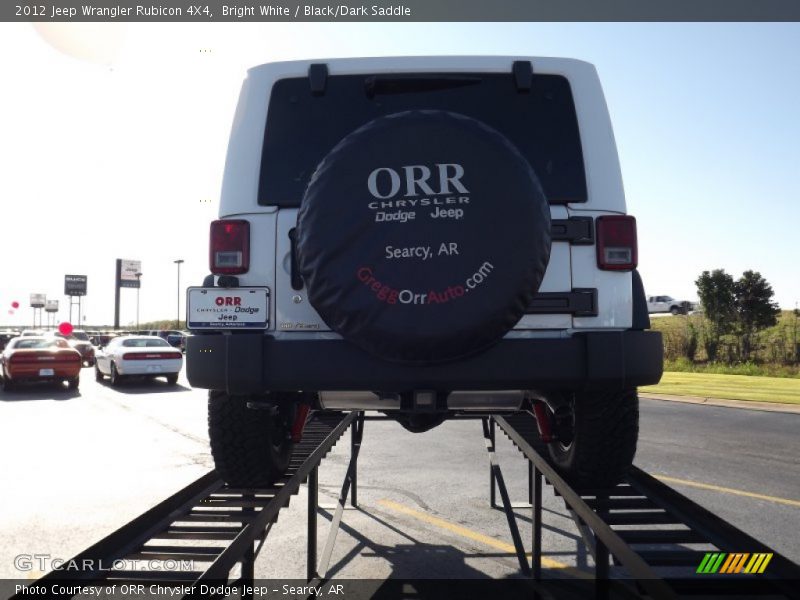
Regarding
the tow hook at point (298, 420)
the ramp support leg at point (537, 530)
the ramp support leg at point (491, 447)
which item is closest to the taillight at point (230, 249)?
the tow hook at point (298, 420)

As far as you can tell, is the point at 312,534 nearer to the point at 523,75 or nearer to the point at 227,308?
the point at 227,308

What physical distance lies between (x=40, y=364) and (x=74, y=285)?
78.7 meters

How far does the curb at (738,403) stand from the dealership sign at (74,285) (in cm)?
8827

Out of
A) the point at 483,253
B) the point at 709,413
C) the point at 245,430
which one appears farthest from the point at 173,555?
the point at 709,413

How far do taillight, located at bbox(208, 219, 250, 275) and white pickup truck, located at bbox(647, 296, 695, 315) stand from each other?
59.6m

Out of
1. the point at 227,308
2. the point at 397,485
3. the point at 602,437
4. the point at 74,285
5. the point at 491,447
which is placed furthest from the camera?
the point at 74,285

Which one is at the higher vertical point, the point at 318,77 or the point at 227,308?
the point at 318,77

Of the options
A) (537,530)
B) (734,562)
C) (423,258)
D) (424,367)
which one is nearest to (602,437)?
(537,530)

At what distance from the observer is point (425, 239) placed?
8.52 ft

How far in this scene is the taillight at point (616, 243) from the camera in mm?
3094

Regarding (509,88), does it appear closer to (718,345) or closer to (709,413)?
(709,413)

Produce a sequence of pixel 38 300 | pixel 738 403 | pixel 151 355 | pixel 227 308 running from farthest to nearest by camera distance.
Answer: pixel 38 300
pixel 151 355
pixel 738 403
pixel 227 308

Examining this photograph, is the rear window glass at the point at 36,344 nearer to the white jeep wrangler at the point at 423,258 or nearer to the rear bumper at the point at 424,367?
the white jeep wrangler at the point at 423,258

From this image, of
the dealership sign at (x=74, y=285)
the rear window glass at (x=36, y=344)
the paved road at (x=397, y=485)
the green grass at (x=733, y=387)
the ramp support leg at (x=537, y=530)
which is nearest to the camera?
the ramp support leg at (x=537, y=530)
